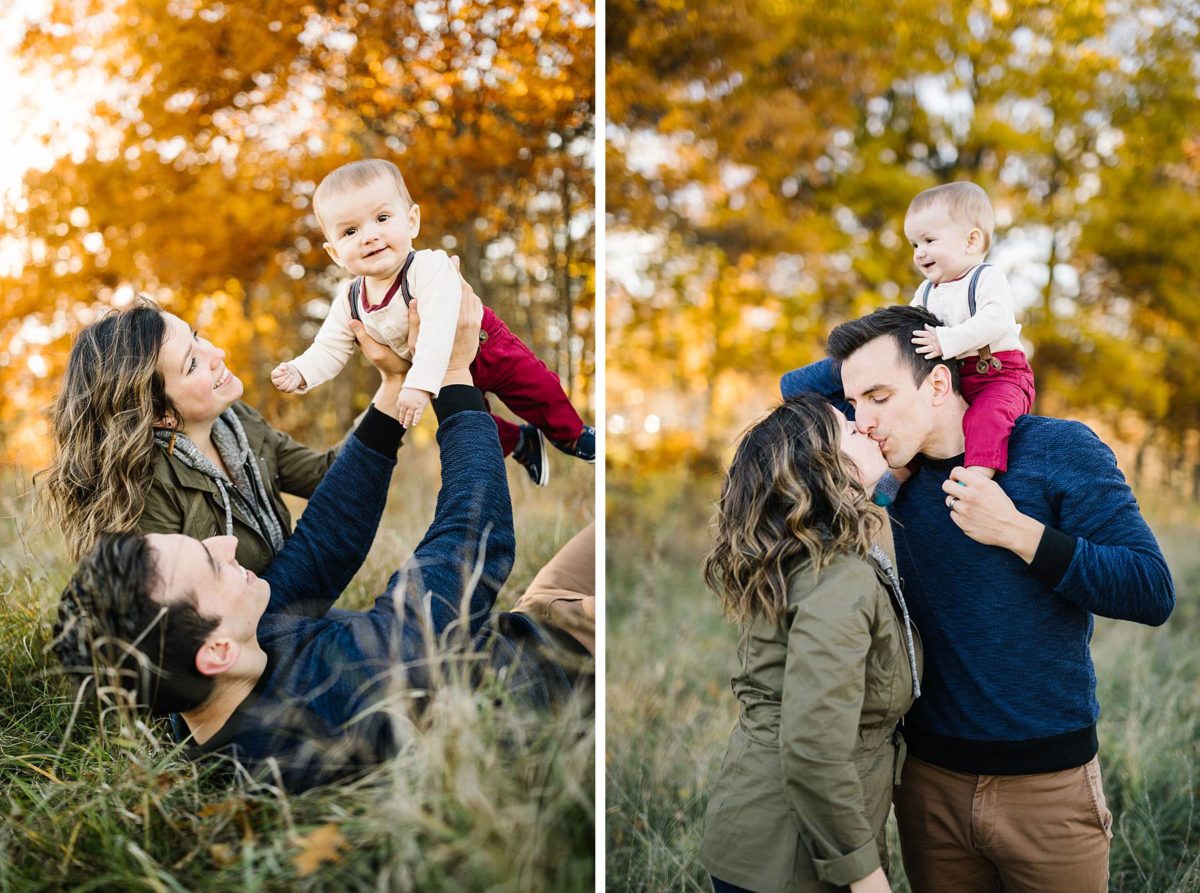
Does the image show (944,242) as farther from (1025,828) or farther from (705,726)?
(705,726)

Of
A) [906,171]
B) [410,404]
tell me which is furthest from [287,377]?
[906,171]

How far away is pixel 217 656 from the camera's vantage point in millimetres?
2066

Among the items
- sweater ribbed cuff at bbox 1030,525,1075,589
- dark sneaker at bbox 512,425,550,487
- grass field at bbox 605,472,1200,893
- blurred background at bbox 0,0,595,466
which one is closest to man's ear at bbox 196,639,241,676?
dark sneaker at bbox 512,425,550,487

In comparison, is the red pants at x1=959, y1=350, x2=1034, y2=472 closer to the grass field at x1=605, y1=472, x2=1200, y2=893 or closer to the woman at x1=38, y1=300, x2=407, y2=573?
the grass field at x1=605, y1=472, x2=1200, y2=893

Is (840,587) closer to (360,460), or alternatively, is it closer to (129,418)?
→ (360,460)

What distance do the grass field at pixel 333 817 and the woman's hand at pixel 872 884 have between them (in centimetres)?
66

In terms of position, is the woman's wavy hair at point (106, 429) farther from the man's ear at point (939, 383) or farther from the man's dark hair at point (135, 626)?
the man's ear at point (939, 383)

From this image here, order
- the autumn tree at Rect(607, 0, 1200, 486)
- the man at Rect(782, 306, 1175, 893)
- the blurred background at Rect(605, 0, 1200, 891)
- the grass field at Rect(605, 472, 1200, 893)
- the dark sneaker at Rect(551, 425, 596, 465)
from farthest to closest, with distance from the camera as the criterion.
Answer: the autumn tree at Rect(607, 0, 1200, 486) < the blurred background at Rect(605, 0, 1200, 891) < the grass field at Rect(605, 472, 1200, 893) < the dark sneaker at Rect(551, 425, 596, 465) < the man at Rect(782, 306, 1175, 893)

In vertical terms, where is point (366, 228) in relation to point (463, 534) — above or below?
above

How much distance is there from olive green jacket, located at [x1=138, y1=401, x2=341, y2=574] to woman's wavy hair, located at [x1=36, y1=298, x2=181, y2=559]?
0.05 metres

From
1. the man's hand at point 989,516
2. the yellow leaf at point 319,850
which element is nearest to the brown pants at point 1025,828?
the man's hand at point 989,516

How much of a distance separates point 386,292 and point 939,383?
1472 millimetres

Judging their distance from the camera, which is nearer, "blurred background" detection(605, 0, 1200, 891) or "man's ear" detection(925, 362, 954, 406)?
"man's ear" detection(925, 362, 954, 406)

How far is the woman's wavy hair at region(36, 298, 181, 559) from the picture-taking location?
7.67 ft
